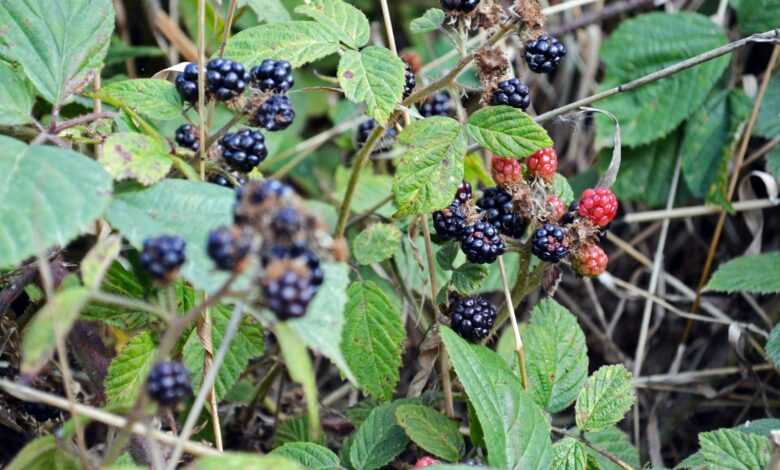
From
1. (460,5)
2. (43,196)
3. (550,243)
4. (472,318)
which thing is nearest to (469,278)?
(472,318)

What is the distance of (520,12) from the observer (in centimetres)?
175

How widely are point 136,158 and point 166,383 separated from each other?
521mm

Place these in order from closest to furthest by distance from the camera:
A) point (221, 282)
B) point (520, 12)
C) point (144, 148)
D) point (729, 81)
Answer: point (221, 282)
point (144, 148)
point (520, 12)
point (729, 81)

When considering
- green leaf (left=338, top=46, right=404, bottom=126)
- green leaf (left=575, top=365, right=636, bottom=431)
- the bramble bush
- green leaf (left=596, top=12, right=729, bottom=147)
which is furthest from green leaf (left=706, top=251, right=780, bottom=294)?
green leaf (left=338, top=46, right=404, bottom=126)

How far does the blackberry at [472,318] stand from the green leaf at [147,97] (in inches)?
28.7

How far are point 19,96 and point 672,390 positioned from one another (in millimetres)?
1944

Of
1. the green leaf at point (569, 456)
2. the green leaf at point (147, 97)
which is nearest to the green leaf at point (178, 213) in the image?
the green leaf at point (147, 97)

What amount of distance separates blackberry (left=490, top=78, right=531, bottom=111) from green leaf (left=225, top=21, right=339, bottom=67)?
1.17 ft

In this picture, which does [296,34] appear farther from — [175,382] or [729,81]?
[729,81]

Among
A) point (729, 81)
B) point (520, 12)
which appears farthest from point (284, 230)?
point (729, 81)

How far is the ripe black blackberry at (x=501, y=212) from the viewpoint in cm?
194

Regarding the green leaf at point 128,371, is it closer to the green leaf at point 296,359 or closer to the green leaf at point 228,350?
the green leaf at point 228,350

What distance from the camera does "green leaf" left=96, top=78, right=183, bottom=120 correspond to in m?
1.79

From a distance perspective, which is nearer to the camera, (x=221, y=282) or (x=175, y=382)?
(x=175, y=382)
